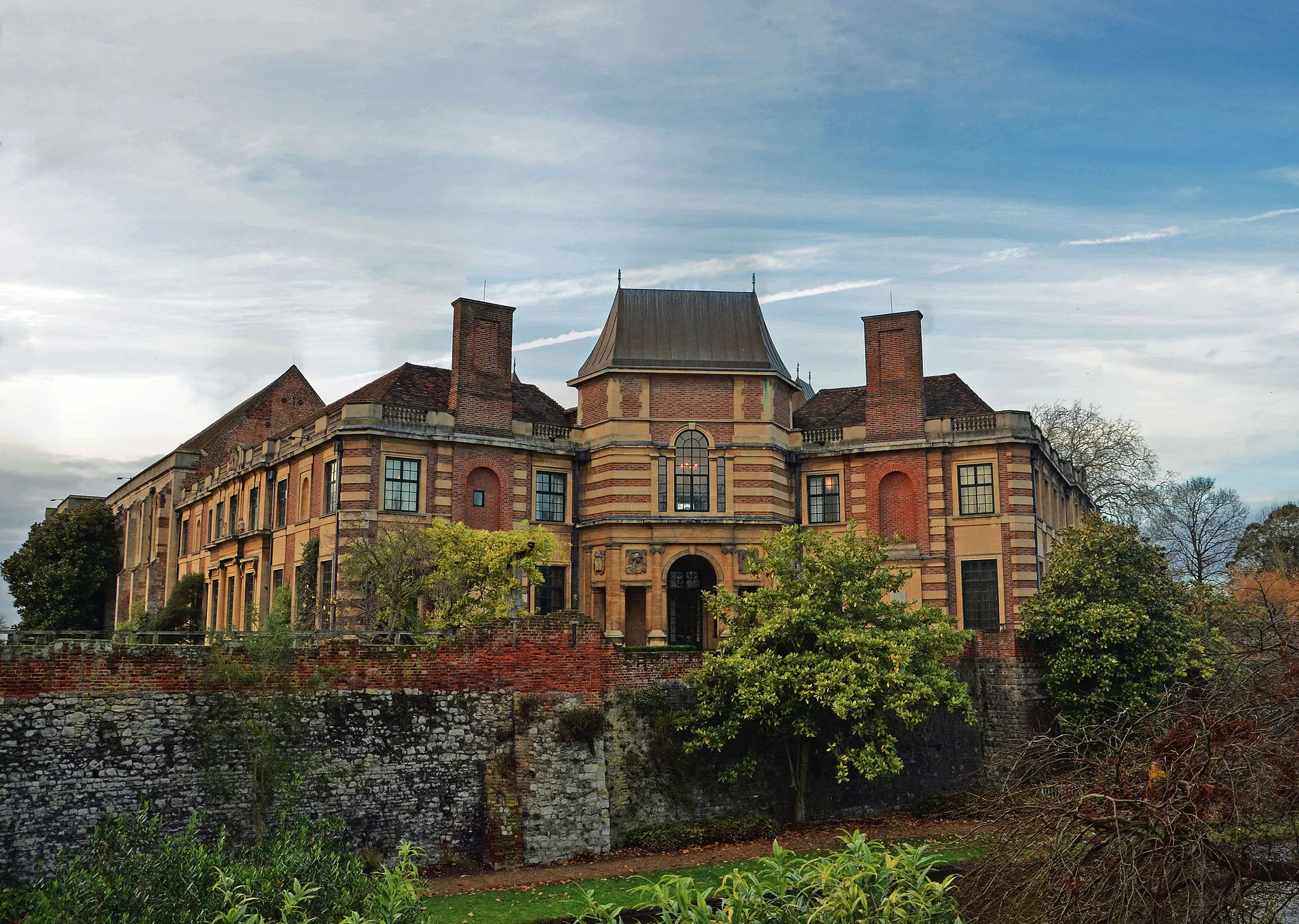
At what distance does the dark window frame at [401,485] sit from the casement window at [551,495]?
4.73m

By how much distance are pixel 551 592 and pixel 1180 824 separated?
31.5 meters

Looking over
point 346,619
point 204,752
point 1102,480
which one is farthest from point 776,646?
point 1102,480

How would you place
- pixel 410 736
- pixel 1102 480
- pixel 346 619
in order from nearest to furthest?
pixel 410 736 < pixel 346 619 < pixel 1102 480

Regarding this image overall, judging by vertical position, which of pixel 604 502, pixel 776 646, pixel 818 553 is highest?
pixel 604 502

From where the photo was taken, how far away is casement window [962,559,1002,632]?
129ft

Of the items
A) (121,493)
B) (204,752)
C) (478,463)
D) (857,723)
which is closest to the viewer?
(204,752)

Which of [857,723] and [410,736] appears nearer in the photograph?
[410,736]

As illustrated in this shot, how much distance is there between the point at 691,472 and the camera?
41438 mm

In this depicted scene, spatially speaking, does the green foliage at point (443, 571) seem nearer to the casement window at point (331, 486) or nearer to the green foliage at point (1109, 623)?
the casement window at point (331, 486)

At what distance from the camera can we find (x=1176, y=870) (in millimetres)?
11102

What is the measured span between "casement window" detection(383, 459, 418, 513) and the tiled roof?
15011 mm

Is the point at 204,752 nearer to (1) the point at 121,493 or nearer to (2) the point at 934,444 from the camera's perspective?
(2) the point at 934,444

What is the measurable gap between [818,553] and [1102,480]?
33428 mm

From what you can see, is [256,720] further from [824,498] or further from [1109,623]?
[824,498]
